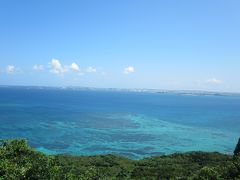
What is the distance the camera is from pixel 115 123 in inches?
4530

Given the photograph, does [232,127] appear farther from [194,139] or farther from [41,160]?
[41,160]

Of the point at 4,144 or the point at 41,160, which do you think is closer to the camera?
the point at 41,160

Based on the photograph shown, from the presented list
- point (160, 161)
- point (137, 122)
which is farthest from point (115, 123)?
point (160, 161)

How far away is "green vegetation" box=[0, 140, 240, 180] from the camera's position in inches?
862

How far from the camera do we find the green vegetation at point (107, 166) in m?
21.9

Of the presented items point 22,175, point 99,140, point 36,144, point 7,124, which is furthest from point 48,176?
point 7,124

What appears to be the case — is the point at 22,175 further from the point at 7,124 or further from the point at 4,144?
the point at 7,124

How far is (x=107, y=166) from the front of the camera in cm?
4812

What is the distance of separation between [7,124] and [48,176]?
281 feet

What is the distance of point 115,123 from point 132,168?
2685 inches

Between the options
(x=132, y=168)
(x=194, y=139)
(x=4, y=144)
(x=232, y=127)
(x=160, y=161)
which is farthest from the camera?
(x=232, y=127)

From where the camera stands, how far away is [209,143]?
8556cm

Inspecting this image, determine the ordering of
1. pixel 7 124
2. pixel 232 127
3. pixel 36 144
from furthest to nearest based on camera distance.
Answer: pixel 232 127 < pixel 7 124 < pixel 36 144

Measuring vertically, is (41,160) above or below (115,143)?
above
